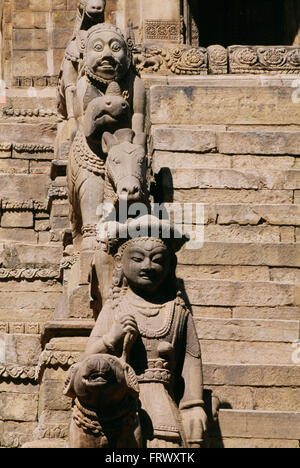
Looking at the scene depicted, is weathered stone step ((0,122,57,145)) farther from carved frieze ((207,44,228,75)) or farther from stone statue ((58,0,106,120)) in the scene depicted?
carved frieze ((207,44,228,75))

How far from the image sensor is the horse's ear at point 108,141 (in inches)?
599

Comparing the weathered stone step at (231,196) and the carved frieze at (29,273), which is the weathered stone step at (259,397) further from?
the carved frieze at (29,273)

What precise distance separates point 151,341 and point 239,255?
3.00m

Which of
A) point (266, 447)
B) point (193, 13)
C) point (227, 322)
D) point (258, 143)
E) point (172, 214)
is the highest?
point (193, 13)

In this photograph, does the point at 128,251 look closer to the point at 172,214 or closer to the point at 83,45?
the point at 172,214

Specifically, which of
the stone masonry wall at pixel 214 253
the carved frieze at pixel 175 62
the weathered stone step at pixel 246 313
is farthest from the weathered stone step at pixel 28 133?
the weathered stone step at pixel 246 313

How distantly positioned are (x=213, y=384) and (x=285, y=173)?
3.59 meters

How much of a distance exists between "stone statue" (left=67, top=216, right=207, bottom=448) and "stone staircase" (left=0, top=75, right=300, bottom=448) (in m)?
0.91

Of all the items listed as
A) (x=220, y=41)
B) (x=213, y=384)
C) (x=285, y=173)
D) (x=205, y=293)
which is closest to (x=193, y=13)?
(x=220, y=41)

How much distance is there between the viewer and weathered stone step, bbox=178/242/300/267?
50.9 feet

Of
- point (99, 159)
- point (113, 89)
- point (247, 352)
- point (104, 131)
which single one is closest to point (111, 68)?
point (113, 89)

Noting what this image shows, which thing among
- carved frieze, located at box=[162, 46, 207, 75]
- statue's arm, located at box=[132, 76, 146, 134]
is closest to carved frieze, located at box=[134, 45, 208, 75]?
carved frieze, located at box=[162, 46, 207, 75]

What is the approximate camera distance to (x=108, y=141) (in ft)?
50.1

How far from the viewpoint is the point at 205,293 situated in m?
15.0
